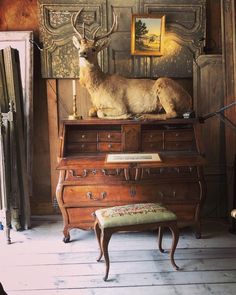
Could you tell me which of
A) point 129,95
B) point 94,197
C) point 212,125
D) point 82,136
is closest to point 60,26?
point 129,95

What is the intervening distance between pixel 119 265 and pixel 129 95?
1.55m

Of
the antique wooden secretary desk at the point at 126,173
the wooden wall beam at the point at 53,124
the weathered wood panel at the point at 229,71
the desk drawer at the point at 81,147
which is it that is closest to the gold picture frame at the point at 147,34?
the weathered wood panel at the point at 229,71

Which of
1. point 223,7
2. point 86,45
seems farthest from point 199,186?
point 223,7

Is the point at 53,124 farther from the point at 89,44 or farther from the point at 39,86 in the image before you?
the point at 89,44

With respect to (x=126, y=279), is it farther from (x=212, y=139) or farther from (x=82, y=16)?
(x=82, y=16)

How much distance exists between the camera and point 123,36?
3176 mm

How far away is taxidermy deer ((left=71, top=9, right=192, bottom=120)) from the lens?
2.94 m

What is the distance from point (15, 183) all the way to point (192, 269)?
178 cm

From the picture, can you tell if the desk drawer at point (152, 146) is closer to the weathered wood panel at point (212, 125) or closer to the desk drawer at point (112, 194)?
the desk drawer at point (112, 194)

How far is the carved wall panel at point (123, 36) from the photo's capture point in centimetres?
312

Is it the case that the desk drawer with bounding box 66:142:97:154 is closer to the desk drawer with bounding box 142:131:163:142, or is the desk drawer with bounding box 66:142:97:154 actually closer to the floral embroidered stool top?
the desk drawer with bounding box 142:131:163:142

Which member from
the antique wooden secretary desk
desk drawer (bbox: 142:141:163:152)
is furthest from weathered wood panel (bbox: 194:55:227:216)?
desk drawer (bbox: 142:141:163:152)

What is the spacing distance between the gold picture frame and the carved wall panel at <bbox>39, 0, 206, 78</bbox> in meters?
0.08

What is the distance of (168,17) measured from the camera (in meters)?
3.16
